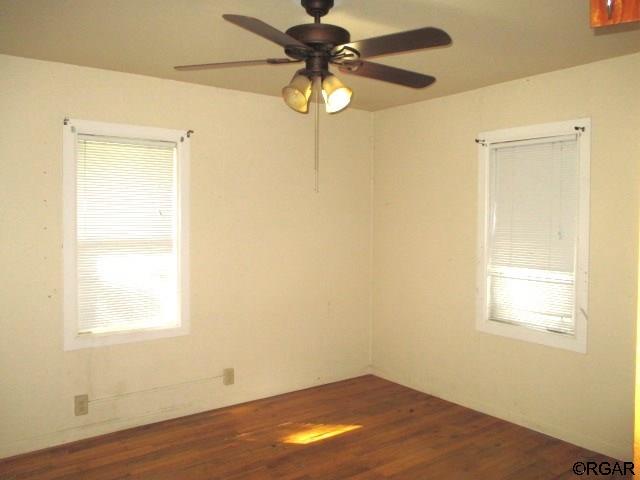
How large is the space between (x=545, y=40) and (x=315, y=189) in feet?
7.35

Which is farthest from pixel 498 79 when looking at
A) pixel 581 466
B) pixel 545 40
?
pixel 581 466

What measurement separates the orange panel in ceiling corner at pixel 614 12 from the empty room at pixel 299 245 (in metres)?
0.81

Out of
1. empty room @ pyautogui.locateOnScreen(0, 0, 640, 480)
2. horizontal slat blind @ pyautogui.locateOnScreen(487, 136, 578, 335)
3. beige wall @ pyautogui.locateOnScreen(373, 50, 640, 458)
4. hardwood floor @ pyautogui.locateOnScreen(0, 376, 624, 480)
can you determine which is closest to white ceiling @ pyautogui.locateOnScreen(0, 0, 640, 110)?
empty room @ pyautogui.locateOnScreen(0, 0, 640, 480)

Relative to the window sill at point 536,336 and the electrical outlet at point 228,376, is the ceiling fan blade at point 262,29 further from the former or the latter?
the electrical outlet at point 228,376

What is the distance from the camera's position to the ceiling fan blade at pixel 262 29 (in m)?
1.78

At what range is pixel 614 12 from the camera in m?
1.62

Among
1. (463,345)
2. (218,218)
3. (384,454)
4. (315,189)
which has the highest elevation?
(315,189)

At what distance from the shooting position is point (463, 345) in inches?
164

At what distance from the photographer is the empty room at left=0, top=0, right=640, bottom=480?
301 cm

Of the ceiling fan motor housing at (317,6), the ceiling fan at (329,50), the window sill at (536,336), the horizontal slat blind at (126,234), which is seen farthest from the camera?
the horizontal slat blind at (126,234)

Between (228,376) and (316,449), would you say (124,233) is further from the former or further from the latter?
(316,449)

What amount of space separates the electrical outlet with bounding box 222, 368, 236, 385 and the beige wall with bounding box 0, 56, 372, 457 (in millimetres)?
52

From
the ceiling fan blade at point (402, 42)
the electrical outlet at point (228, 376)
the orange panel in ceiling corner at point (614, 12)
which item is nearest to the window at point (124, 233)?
the electrical outlet at point (228, 376)

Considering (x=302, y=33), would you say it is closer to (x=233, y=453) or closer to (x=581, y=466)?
(x=233, y=453)
